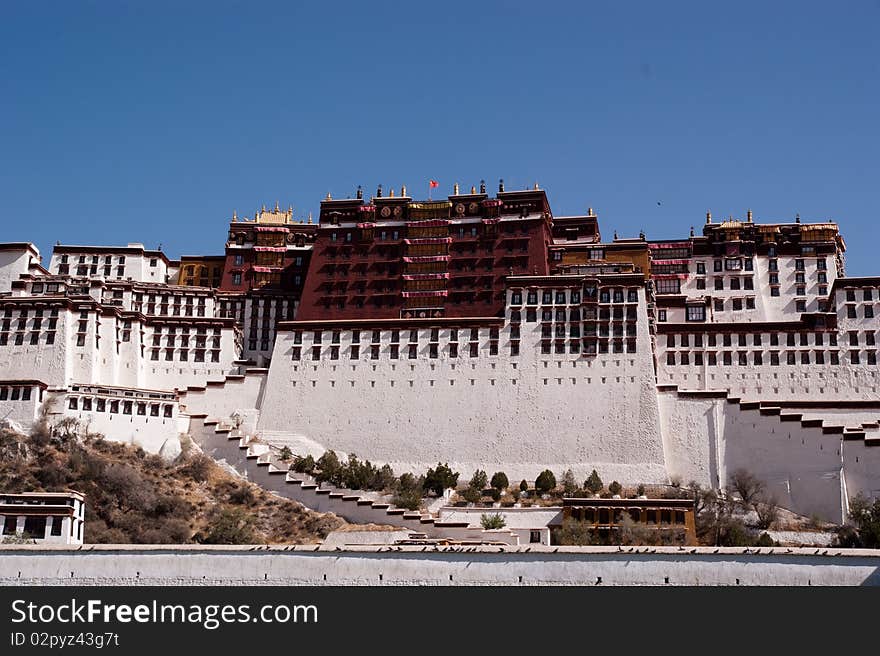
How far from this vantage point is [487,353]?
92.4 metres

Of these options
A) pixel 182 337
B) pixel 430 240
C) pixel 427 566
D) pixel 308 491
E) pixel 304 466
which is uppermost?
pixel 430 240

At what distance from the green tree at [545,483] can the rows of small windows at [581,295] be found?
1313 cm

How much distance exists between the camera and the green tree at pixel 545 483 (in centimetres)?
8350

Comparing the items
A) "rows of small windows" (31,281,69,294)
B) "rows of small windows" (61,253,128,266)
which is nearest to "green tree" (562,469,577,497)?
"rows of small windows" (31,281,69,294)

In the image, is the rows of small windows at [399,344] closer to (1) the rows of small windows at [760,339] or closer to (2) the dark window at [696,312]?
(1) the rows of small windows at [760,339]

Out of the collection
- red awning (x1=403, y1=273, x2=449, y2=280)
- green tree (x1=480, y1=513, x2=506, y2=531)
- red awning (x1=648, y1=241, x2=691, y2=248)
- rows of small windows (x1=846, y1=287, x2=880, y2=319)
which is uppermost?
red awning (x1=648, y1=241, x2=691, y2=248)

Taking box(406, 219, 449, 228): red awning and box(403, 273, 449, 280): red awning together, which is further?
box(406, 219, 449, 228): red awning

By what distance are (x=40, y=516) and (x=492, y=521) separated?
24676mm

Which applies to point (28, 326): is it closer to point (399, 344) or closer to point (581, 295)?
point (399, 344)

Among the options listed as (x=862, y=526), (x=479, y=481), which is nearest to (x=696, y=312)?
(x=479, y=481)

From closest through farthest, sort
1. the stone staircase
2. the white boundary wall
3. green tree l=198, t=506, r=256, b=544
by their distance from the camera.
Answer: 1. the white boundary wall
2. green tree l=198, t=506, r=256, b=544
3. the stone staircase

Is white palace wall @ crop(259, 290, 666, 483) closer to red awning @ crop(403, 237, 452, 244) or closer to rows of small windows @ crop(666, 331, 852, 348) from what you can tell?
rows of small windows @ crop(666, 331, 852, 348)

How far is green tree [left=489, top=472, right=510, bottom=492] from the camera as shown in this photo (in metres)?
84.6

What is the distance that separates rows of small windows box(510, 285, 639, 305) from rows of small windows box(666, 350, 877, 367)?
6922 mm
